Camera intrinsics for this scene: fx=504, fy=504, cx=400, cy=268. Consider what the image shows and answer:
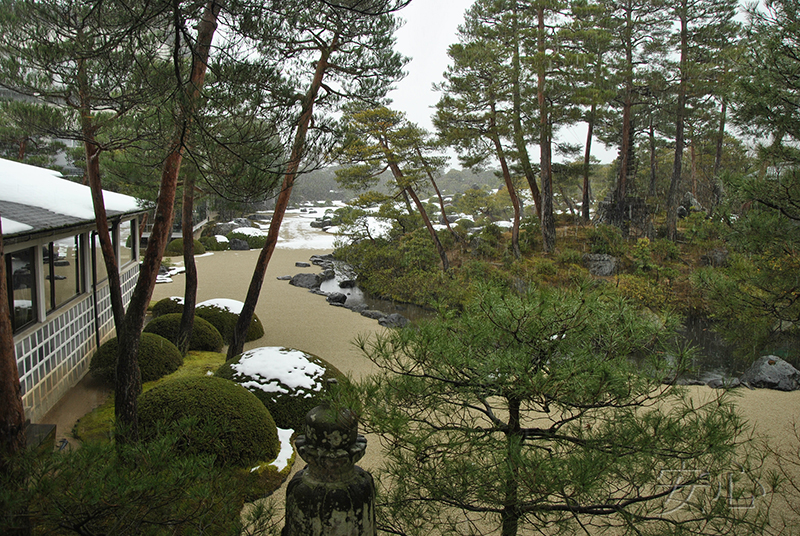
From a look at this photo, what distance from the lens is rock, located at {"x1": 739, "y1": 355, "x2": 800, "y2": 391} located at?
7148mm

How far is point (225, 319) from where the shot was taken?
29.9 ft

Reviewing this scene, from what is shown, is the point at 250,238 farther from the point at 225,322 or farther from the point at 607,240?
the point at 607,240

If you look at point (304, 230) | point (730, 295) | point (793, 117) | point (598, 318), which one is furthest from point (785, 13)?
point (304, 230)

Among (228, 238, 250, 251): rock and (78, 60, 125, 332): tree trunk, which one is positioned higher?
(78, 60, 125, 332): tree trunk

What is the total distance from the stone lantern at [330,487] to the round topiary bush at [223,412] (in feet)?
8.45

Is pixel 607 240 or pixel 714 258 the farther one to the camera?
pixel 607 240

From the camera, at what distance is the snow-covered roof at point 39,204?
450cm

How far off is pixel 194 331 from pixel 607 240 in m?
11.7

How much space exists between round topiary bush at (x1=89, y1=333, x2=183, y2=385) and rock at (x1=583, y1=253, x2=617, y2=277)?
35.2ft

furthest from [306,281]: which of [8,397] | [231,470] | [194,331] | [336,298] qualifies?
[8,397]

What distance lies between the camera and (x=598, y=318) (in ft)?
7.88

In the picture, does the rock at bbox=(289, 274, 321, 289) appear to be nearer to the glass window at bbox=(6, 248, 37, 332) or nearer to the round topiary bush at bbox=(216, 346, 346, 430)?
the round topiary bush at bbox=(216, 346, 346, 430)

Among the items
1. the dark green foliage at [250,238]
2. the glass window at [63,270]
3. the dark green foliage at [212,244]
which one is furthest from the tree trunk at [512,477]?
the dark green foliage at [250,238]

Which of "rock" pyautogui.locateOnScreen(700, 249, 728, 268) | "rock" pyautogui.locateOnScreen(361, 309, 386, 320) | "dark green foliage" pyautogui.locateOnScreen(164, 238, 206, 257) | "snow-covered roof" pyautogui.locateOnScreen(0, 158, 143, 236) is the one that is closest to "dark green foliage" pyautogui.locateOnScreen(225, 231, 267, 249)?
"dark green foliage" pyautogui.locateOnScreen(164, 238, 206, 257)
